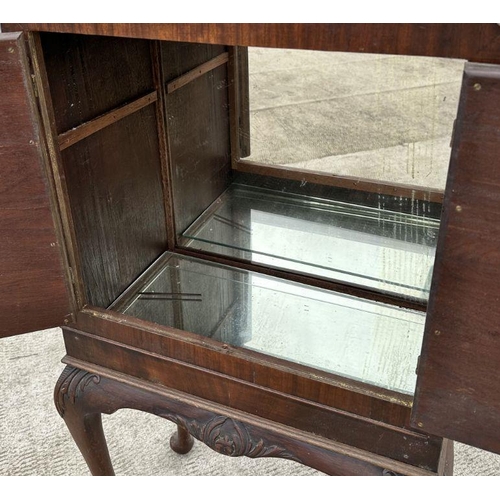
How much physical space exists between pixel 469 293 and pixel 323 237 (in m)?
0.43

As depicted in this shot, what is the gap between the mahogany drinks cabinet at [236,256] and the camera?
58cm

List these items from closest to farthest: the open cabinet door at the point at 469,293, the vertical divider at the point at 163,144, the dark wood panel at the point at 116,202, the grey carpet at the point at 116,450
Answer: the open cabinet door at the point at 469,293 < the dark wood panel at the point at 116,202 < the vertical divider at the point at 163,144 < the grey carpet at the point at 116,450

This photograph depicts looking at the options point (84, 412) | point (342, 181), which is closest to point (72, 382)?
point (84, 412)

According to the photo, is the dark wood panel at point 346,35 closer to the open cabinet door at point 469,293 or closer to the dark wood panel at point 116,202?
the open cabinet door at point 469,293

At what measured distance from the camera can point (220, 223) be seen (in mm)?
1082

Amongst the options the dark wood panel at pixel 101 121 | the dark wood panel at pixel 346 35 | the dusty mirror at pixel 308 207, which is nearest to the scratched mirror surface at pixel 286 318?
the dusty mirror at pixel 308 207

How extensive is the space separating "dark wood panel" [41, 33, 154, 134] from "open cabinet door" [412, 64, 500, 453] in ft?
1.64

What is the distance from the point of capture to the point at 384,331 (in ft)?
2.97

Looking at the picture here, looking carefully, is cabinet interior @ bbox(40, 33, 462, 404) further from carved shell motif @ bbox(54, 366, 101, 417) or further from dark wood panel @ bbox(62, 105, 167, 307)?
carved shell motif @ bbox(54, 366, 101, 417)

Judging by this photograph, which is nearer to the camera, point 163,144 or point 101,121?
point 101,121

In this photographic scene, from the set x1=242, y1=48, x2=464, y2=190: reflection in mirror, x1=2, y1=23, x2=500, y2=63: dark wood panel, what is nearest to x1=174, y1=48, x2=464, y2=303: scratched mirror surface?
x1=242, y1=48, x2=464, y2=190: reflection in mirror

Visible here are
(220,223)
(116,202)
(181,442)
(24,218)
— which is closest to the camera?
(24,218)

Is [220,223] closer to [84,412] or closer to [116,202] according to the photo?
[116,202]
